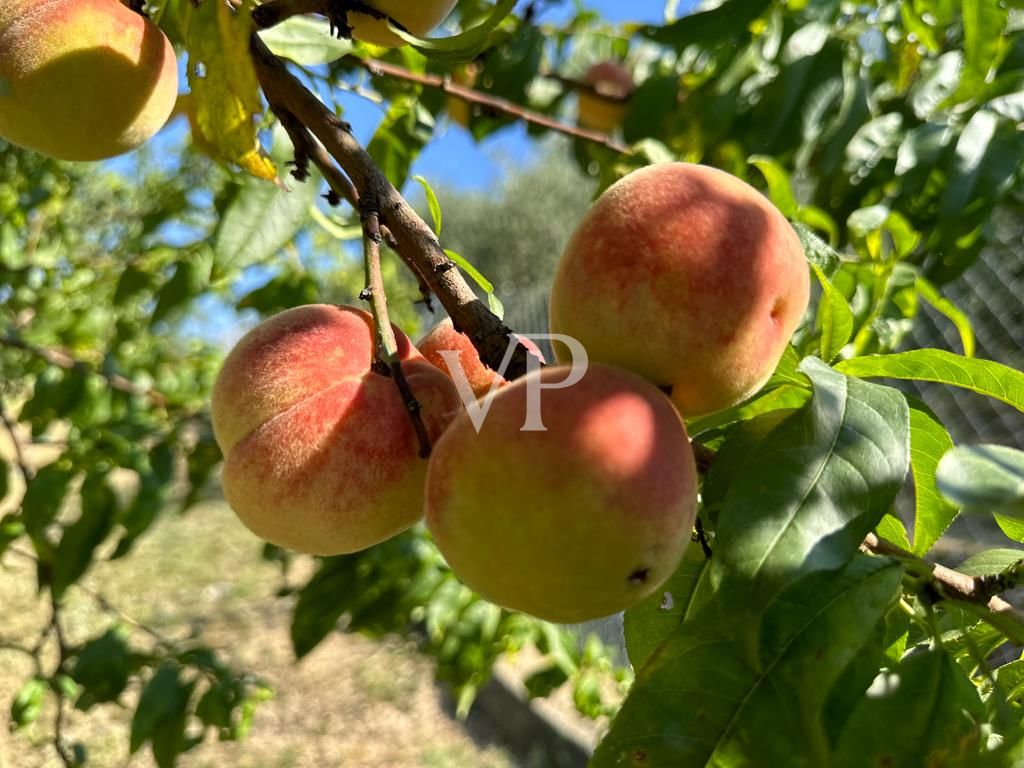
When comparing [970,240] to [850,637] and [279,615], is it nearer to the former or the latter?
[850,637]

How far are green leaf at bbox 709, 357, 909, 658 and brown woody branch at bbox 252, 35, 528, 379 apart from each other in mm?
200

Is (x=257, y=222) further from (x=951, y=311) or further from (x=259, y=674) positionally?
(x=259, y=674)

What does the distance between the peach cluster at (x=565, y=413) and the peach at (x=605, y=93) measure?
7.35 feet

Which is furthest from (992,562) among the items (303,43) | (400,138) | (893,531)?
(400,138)

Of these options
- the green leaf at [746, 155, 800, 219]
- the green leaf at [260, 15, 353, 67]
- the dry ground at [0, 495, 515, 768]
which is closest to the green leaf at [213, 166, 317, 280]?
the green leaf at [260, 15, 353, 67]

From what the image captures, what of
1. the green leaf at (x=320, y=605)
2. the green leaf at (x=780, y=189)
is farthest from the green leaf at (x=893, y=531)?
the green leaf at (x=320, y=605)

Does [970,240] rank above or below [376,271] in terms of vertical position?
below

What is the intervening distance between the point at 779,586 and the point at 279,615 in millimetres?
5305

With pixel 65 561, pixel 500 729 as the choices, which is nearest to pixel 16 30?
pixel 65 561

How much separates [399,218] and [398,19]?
0.91 ft

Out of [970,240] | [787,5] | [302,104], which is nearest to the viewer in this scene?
[302,104]

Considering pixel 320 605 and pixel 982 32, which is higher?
pixel 982 32

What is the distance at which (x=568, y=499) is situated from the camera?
60 centimetres

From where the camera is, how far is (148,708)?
1802 millimetres
